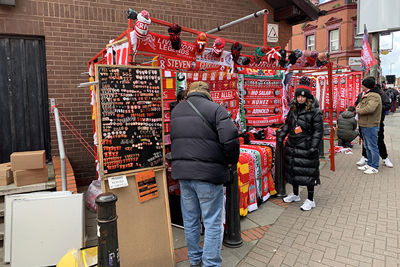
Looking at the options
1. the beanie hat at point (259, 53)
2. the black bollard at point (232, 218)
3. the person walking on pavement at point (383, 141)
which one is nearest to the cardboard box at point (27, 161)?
the black bollard at point (232, 218)

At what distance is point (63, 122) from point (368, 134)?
20.5 ft

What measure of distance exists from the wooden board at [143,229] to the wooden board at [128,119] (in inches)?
7.1

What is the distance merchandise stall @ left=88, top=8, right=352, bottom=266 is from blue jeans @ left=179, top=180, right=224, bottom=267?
321 mm

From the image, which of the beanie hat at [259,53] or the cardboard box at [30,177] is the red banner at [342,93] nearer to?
the beanie hat at [259,53]

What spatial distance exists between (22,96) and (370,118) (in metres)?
6.84

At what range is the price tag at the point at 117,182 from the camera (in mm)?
2789

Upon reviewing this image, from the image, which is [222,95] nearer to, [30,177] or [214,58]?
[214,58]

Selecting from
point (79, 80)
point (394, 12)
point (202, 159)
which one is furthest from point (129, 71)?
point (394, 12)

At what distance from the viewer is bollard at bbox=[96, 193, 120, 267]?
6.63ft

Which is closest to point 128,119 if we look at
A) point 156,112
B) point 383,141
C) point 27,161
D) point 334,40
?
point 156,112

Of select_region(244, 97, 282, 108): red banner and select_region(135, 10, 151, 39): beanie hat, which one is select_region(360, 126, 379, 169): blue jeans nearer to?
select_region(244, 97, 282, 108): red banner

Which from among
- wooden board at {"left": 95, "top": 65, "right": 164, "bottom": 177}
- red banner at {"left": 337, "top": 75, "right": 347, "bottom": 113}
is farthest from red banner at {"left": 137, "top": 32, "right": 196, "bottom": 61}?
red banner at {"left": 337, "top": 75, "right": 347, "bottom": 113}

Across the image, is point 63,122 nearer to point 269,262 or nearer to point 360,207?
point 269,262

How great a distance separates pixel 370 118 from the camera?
20.2 feet
